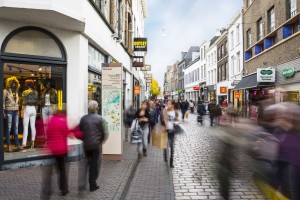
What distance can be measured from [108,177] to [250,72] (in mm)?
21218

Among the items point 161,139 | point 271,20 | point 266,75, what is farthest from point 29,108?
point 271,20

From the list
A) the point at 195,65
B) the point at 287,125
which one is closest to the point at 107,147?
the point at 287,125

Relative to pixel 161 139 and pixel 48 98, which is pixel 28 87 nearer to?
pixel 48 98

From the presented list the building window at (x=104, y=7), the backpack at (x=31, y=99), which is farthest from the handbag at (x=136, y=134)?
A: the building window at (x=104, y=7)

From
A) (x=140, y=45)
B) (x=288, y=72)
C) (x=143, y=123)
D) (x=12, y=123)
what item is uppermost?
(x=140, y=45)

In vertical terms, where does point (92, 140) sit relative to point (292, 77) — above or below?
below

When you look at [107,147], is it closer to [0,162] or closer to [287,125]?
[0,162]

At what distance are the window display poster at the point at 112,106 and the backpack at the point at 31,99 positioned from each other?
6.62 ft

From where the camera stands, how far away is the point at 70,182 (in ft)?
22.7

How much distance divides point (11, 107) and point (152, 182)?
453 centimetres

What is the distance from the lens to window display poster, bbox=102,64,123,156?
948cm

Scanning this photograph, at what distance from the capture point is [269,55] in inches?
821

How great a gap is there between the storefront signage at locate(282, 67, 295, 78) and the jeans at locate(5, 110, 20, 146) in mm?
13228

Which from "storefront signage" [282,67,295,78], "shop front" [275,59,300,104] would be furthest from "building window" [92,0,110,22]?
"storefront signage" [282,67,295,78]
